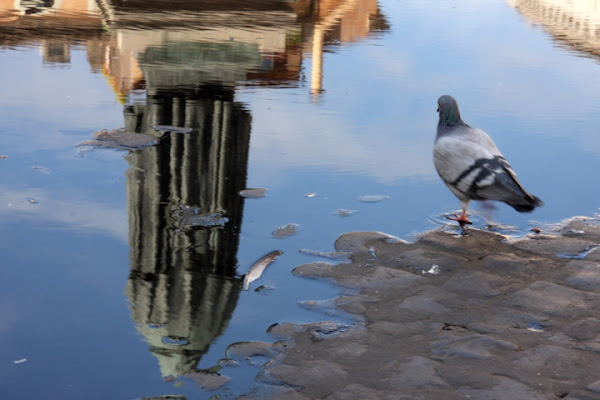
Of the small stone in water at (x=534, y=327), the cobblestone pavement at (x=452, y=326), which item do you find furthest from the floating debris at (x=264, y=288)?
the small stone in water at (x=534, y=327)

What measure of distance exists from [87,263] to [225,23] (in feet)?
26.4

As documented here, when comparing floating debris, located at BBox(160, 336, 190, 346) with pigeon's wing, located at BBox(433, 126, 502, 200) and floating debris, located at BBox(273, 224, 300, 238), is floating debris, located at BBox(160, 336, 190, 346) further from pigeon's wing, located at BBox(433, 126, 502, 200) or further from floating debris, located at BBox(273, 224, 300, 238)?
pigeon's wing, located at BBox(433, 126, 502, 200)

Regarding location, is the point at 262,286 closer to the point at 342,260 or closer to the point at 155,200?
the point at 342,260

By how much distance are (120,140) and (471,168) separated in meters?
3.15

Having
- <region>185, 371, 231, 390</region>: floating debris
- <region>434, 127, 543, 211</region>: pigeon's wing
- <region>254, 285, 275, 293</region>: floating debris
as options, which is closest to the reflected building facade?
<region>434, 127, 543, 211</region>: pigeon's wing

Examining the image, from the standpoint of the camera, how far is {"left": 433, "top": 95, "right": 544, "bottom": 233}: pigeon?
515cm

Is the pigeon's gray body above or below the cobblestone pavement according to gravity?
above

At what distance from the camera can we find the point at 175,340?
157 inches

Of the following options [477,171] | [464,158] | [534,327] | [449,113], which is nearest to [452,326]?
[534,327]

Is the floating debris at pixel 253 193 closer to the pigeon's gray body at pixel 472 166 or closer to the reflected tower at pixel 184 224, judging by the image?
the reflected tower at pixel 184 224

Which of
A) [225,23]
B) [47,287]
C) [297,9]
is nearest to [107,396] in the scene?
[47,287]

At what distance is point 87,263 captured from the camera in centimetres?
480

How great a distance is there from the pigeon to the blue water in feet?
1.38

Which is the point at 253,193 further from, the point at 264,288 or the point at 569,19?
the point at 569,19
